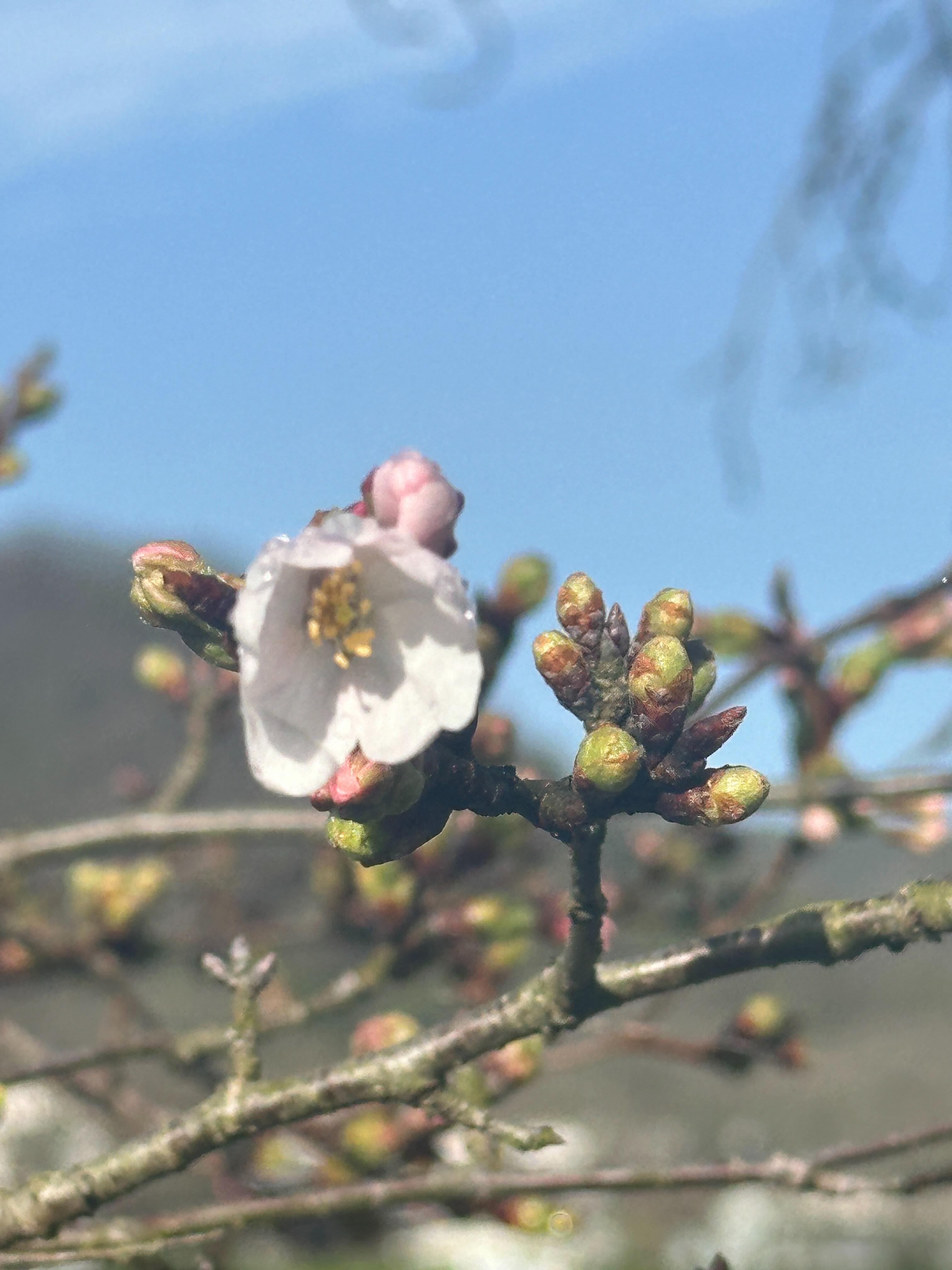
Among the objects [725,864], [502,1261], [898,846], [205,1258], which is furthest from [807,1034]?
[205,1258]

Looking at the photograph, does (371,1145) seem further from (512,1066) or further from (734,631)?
(734,631)

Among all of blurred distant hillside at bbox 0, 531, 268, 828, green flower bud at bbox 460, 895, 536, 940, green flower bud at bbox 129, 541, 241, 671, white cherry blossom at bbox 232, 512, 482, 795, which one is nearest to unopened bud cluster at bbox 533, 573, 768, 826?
white cherry blossom at bbox 232, 512, 482, 795

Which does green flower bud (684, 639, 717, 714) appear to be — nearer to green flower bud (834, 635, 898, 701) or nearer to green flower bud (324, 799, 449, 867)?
green flower bud (324, 799, 449, 867)

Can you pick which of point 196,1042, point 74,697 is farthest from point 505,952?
point 74,697

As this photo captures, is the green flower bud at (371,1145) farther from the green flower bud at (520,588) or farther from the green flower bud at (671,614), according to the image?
the green flower bud at (671,614)

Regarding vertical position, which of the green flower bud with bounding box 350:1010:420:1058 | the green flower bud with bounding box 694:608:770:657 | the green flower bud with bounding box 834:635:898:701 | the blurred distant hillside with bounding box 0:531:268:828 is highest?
the blurred distant hillside with bounding box 0:531:268:828

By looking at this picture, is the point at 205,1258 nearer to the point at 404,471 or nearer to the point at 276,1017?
the point at 276,1017
